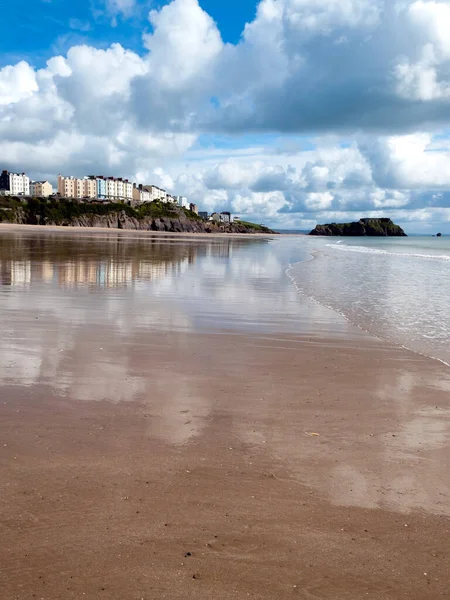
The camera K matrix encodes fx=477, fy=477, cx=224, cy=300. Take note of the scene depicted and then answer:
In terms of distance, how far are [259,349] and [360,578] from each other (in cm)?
582

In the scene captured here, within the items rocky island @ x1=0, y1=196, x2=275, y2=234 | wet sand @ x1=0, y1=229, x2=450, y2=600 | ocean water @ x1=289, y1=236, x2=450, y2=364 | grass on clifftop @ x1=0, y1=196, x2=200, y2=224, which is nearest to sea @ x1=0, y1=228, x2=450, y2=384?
ocean water @ x1=289, y1=236, x2=450, y2=364

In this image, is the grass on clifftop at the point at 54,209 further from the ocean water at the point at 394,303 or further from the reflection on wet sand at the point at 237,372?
the reflection on wet sand at the point at 237,372

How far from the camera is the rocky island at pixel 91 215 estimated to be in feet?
456

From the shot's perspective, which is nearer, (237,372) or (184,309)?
(237,372)

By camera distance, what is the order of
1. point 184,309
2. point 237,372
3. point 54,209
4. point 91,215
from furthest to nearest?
point 91,215
point 54,209
point 184,309
point 237,372

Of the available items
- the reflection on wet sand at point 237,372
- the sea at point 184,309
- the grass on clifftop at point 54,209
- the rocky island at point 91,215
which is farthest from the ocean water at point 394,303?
the grass on clifftop at point 54,209

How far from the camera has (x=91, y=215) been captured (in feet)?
502

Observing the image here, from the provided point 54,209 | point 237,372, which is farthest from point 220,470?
point 54,209

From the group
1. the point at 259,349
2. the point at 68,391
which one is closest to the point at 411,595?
the point at 68,391

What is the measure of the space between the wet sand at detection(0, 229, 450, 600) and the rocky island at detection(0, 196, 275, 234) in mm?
135418

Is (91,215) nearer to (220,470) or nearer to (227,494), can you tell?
(220,470)

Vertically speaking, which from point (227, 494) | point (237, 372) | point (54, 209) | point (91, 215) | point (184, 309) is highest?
point (54, 209)

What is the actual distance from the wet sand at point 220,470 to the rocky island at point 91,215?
444ft

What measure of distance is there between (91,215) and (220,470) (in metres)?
157
